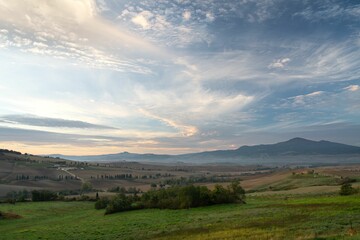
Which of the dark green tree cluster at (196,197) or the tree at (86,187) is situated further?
the tree at (86,187)

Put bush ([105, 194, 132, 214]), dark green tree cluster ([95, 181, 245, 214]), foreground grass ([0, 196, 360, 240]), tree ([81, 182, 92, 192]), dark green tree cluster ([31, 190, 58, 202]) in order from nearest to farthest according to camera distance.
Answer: foreground grass ([0, 196, 360, 240]) < dark green tree cluster ([95, 181, 245, 214]) < bush ([105, 194, 132, 214]) < dark green tree cluster ([31, 190, 58, 202]) < tree ([81, 182, 92, 192])

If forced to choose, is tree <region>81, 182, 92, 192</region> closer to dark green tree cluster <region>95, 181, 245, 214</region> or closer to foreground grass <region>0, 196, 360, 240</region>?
dark green tree cluster <region>95, 181, 245, 214</region>

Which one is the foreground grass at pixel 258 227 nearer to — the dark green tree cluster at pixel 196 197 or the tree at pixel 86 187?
the dark green tree cluster at pixel 196 197

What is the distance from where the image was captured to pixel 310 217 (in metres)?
33.7

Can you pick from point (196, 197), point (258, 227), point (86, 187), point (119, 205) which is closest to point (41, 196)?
point (119, 205)

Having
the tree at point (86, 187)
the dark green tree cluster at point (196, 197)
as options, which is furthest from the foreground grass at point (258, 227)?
the tree at point (86, 187)

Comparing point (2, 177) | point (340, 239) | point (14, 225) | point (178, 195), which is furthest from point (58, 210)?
point (2, 177)

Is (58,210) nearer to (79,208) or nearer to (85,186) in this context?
(79,208)

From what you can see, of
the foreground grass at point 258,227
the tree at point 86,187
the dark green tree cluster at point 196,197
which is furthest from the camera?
the tree at point 86,187

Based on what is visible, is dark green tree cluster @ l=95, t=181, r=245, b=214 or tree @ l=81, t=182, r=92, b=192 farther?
tree @ l=81, t=182, r=92, b=192

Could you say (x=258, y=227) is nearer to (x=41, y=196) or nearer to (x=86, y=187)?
(x=41, y=196)

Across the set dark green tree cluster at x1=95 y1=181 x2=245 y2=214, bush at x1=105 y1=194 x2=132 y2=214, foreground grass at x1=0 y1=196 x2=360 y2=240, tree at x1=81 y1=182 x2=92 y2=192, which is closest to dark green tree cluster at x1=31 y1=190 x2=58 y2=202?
bush at x1=105 y1=194 x2=132 y2=214

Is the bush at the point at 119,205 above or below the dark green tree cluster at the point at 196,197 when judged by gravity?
below

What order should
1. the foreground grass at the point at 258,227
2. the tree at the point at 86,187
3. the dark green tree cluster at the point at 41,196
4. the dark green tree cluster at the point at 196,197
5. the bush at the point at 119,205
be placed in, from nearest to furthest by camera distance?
the foreground grass at the point at 258,227, the dark green tree cluster at the point at 196,197, the bush at the point at 119,205, the dark green tree cluster at the point at 41,196, the tree at the point at 86,187
